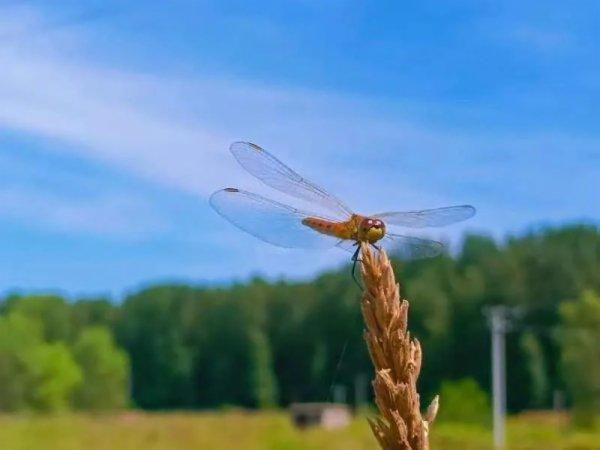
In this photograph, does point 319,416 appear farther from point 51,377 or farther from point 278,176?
point 278,176

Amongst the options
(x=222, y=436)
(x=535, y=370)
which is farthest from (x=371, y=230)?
(x=535, y=370)

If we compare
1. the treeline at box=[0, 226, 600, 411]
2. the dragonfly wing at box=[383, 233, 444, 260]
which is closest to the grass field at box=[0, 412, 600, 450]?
the treeline at box=[0, 226, 600, 411]

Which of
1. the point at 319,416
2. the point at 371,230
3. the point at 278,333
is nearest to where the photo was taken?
the point at 371,230

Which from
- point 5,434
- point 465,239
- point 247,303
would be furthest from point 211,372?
point 5,434

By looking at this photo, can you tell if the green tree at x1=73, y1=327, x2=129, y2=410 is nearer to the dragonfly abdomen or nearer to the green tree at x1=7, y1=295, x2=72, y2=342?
the green tree at x1=7, y1=295, x2=72, y2=342

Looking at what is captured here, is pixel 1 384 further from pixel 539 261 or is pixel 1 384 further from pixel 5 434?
pixel 539 261

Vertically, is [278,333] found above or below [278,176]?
above
